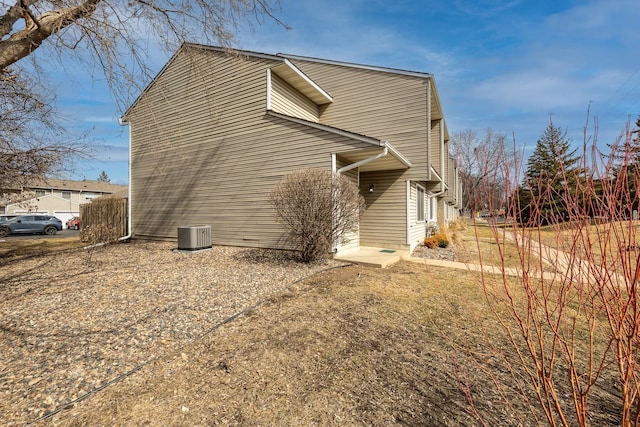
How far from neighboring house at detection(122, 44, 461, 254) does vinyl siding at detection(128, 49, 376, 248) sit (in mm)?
37

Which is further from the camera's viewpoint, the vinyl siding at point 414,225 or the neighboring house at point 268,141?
the vinyl siding at point 414,225

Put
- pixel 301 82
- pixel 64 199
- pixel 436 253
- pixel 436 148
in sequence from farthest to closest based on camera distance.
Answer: pixel 64 199
pixel 436 148
pixel 301 82
pixel 436 253

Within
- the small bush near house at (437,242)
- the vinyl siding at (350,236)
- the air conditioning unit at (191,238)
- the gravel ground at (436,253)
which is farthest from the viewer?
the small bush near house at (437,242)

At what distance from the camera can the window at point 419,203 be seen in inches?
451

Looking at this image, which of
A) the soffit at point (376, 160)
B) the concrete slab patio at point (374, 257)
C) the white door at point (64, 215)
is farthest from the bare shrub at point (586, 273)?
the white door at point (64, 215)

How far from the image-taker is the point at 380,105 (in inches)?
412

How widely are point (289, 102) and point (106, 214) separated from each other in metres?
9.18

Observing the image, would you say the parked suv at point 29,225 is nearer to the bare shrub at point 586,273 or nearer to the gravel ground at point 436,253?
the gravel ground at point 436,253

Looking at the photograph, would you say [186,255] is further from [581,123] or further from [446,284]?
[581,123]

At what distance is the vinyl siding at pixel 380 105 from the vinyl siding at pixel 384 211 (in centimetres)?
68

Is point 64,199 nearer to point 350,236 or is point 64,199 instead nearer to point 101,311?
point 350,236

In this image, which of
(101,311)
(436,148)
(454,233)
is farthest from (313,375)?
(454,233)

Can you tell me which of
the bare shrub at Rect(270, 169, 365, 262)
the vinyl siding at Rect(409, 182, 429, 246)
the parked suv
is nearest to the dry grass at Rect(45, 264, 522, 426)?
the bare shrub at Rect(270, 169, 365, 262)

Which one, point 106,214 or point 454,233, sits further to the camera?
point 454,233
